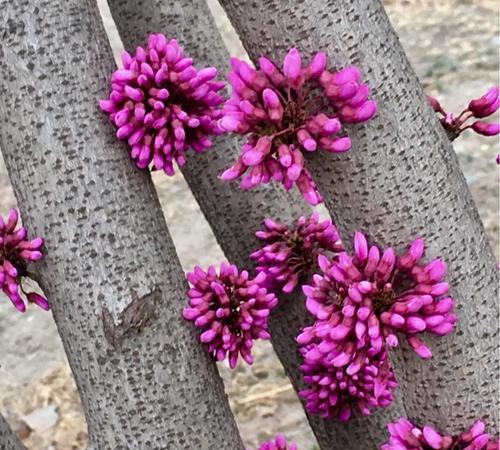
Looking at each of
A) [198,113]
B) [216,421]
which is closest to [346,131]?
[198,113]

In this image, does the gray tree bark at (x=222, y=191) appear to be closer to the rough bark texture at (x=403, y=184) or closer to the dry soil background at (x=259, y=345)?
the rough bark texture at (x=403, y=184)

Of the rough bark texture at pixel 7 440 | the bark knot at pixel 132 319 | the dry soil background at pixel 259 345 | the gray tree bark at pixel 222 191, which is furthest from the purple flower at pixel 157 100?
the dry soil background at pixel 259 345

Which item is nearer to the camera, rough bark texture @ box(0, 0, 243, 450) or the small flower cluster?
the small flower cluster

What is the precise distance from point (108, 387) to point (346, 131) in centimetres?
34

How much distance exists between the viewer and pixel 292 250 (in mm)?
1068

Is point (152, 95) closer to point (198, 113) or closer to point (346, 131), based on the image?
point (198, 113)

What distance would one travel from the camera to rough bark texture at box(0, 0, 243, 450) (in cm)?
86

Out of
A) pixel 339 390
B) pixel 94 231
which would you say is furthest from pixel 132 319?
pixel 339 390

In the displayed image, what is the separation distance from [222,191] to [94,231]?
0.29 metres

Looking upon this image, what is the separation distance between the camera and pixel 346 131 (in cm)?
75

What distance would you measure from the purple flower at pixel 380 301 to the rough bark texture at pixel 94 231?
0.60 feet

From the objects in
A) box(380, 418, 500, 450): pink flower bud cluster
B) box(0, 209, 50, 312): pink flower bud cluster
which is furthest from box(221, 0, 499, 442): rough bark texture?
box(0, 209, 50, 312): pink flower bud cluster

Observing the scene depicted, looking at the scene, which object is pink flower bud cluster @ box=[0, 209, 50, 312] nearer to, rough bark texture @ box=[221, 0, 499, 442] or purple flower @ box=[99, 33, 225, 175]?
purple flower @ box=[99, 33, 225, 175]

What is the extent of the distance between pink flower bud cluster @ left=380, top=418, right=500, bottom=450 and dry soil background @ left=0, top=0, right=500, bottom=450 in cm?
150
